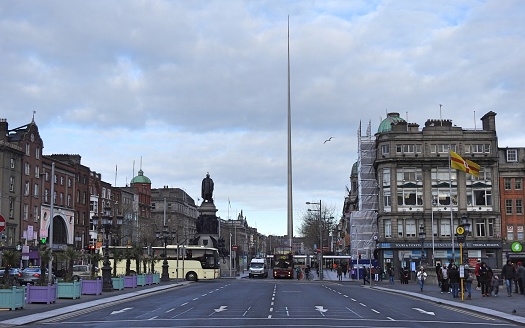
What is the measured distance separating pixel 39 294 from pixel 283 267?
54469mm

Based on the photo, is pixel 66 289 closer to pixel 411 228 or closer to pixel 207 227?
pixel 207 227

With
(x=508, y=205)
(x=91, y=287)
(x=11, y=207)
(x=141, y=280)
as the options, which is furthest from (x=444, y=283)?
(x=11, y=207)

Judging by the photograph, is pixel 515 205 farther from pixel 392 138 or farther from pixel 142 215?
pixel 142 215

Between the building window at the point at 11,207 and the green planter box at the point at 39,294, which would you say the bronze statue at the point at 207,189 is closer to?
the building window at the point at 11,207

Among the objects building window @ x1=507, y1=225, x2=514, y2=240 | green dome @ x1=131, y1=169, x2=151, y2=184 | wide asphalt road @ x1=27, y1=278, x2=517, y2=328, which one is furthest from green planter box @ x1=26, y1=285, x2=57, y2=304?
green dome @ x1=131, y1=169, x2=151, y2=184

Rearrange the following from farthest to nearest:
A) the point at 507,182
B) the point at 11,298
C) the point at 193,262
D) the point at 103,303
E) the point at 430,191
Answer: the point at 507,182, the point at 430,191, the point at 193,262, the point at 103,303, the point at 11,298

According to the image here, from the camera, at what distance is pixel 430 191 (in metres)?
88.5

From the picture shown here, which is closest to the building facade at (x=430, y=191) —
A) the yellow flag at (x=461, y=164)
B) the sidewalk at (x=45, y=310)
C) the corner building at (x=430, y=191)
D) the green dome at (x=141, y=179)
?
the corner building at (x=430, y=191)

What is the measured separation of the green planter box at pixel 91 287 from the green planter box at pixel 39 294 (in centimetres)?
859

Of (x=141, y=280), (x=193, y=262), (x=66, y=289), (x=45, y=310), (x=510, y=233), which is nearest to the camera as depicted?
(x=45, y=310)

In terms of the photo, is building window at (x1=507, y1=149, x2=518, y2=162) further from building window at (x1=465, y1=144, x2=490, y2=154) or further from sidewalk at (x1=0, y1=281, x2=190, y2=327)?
sidewalk at (x1=0, y1=281, x2=190, y2=327)

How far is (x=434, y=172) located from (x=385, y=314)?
211 feet

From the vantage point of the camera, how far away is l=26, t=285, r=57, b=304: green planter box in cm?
3222

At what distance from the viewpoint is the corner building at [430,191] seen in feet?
286
